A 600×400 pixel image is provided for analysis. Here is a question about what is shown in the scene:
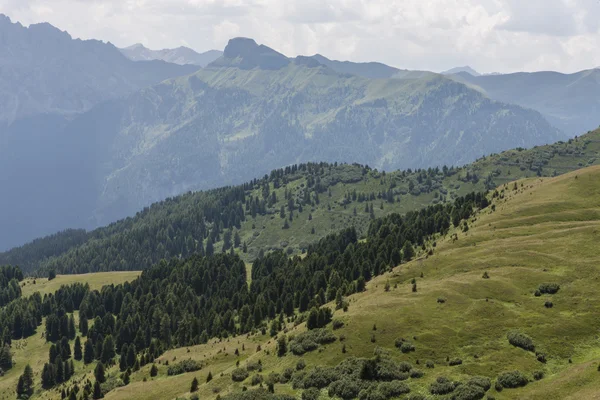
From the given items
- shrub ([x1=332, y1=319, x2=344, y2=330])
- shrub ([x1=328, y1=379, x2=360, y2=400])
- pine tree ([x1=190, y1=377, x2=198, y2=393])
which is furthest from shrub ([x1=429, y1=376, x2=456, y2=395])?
pine tree ([x1=190, y1=377, x2=198, y2=393])

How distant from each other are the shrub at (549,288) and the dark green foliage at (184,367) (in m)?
72.2

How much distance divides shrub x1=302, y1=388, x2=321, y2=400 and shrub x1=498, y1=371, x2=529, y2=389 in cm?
2617

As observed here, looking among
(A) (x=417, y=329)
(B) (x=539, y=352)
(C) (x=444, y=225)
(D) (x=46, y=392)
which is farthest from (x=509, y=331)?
(D) (x=46, y=392)

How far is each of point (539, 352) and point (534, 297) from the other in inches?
876

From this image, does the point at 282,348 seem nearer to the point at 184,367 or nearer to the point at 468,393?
the point at 184,367

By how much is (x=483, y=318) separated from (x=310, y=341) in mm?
31242

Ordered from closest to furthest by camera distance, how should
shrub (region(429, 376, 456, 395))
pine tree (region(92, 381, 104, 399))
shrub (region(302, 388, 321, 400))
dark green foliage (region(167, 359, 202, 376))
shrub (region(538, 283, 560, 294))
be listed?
shrub (region(429, 376, 456, 395)) → shrub (region(302, 388, 321, 400)) → shrub (region(538, 283, 560, 294)) → dark green foliage (region(167, 359, 202, 376)) → pine tree (region(92, 381, 104, 399))

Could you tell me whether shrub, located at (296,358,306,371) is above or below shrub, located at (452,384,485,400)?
above

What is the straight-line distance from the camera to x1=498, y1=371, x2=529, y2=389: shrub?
7775 centimetres

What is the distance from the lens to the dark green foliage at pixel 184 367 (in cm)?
12019

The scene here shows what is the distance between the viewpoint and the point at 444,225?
187 meters

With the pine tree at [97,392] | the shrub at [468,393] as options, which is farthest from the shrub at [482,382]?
the pine tree at [97,392]

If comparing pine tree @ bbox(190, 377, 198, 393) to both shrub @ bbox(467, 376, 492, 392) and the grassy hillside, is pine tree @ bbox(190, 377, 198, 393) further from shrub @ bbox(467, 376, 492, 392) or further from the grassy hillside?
shrub @ bbox(467, 376, 492, 392)

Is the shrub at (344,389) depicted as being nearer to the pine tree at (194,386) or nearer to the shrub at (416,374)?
the shrub at (416,374)
